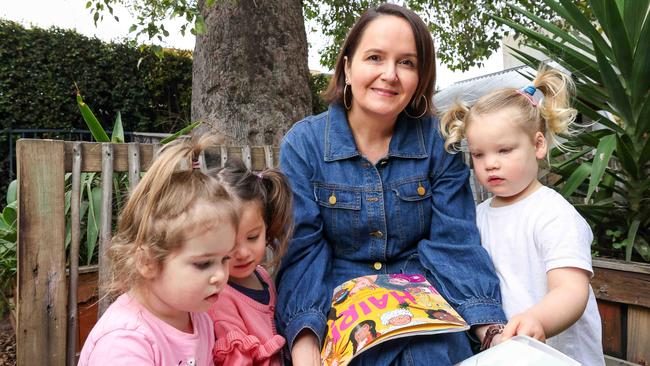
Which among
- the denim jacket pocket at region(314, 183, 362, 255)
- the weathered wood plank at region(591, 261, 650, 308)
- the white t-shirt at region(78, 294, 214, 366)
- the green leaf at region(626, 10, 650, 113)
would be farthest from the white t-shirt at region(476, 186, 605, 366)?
the green leaf at region(626, 10, 650, 113)

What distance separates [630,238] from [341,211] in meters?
1.67

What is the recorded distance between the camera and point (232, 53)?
14.2 feet

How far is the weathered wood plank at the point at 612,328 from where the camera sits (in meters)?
2.52

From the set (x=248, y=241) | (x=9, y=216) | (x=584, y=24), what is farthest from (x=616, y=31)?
(x=9, y=216)

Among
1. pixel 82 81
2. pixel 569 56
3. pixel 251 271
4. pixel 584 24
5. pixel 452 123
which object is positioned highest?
pixel 82 81

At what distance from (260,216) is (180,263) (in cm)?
37

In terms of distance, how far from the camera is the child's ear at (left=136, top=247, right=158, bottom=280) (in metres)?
1.40

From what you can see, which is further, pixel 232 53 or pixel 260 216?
pixel 232 53

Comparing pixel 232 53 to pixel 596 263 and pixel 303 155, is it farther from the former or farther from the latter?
pixel 596 263

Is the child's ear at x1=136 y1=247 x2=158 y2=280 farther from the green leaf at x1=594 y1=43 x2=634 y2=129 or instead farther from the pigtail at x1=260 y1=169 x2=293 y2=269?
the green leaf at x1=594 y1=43 x2=634 y2=129

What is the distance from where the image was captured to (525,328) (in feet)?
4.55

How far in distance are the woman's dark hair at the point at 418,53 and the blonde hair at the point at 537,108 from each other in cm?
17

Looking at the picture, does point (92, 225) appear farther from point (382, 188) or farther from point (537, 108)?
point (537, 108)

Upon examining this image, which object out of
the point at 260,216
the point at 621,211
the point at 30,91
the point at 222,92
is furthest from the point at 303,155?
the point at 30,91
